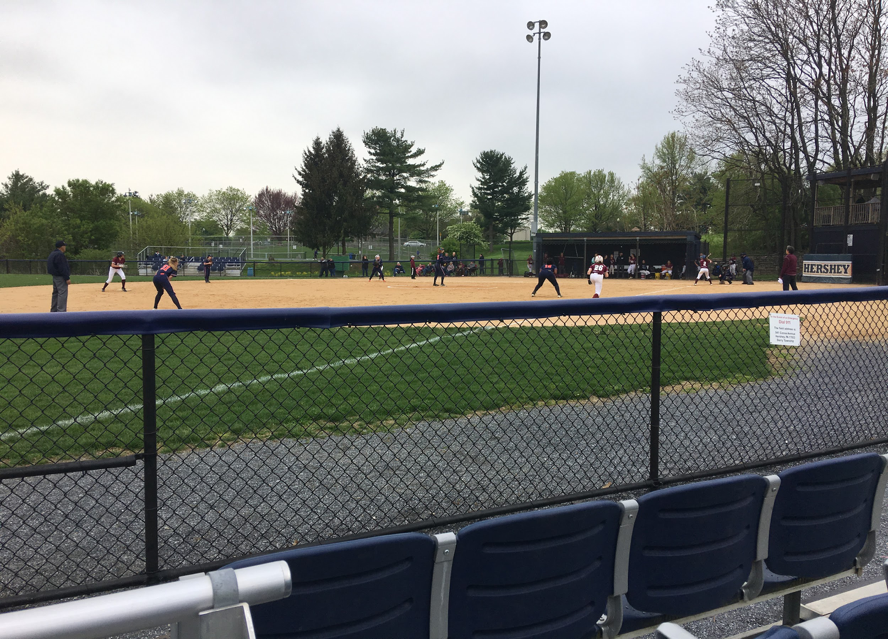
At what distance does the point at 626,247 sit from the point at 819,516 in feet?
146

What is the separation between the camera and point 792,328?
502 centimetres

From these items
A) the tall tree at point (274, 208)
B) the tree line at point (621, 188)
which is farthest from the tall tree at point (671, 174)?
the tall tree at point (274, 208)

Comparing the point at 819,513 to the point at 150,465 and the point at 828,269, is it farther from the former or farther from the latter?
the point at 828,269

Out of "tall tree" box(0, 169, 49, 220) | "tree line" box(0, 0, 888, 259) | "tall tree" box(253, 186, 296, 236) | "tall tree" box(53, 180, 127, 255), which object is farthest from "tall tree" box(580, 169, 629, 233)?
"tall tree" box(0, 169, 49, 220)

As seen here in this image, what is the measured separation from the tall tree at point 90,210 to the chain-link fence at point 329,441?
67.5 metres

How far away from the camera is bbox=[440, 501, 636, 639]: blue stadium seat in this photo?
2.07 metres

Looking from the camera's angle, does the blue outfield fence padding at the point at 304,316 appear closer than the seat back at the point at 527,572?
No

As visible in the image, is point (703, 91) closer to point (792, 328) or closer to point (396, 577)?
point (792, 328)

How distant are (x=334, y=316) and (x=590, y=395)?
5082 millimetres

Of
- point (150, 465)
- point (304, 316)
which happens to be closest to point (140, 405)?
point (150, 465)

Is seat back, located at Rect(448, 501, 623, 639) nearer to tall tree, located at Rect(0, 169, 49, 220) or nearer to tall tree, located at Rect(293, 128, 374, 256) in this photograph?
tall tree, located at Rect(293, 128, 374, 256)

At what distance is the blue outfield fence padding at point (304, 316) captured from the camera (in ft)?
9.06

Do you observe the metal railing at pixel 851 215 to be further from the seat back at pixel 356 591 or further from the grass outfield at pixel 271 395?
the seat back at pixel 356 591

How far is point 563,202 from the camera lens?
89.2 m
